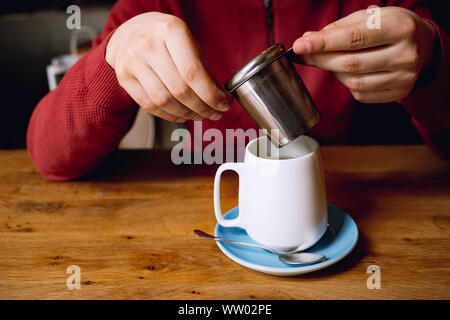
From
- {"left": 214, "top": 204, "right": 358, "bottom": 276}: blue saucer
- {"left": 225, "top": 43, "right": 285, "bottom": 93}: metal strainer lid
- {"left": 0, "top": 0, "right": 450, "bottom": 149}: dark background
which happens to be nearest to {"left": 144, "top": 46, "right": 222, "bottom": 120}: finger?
{"left": 225, "top": 43, "right": 285, "bottom": 93}: metal strainer lid

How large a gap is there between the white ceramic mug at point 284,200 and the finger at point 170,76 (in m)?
0.14

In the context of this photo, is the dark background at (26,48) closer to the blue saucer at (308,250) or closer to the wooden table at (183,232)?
the wooden table at (183,232)

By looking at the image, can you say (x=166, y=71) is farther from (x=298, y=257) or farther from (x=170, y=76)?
(x=298, y=257)

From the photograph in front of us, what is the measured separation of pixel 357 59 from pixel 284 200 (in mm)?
272

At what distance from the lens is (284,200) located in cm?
58

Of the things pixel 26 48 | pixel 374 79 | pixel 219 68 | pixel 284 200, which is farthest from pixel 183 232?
pixel 26 48

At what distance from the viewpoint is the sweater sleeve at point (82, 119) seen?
0.81m

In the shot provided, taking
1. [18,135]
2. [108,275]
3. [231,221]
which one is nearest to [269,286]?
[231,221]

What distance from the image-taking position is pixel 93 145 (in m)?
0.89

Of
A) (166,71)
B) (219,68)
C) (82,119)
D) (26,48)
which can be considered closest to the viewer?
(166,71)

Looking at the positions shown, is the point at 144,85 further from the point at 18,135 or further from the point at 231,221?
the point at 18,135

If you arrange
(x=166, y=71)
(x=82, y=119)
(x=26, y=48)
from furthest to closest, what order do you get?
(x=26, y=48) → (x=82, y=119) → (x=166, y=71)

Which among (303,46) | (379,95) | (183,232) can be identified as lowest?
(183,232)

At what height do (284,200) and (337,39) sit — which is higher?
(337,39)
